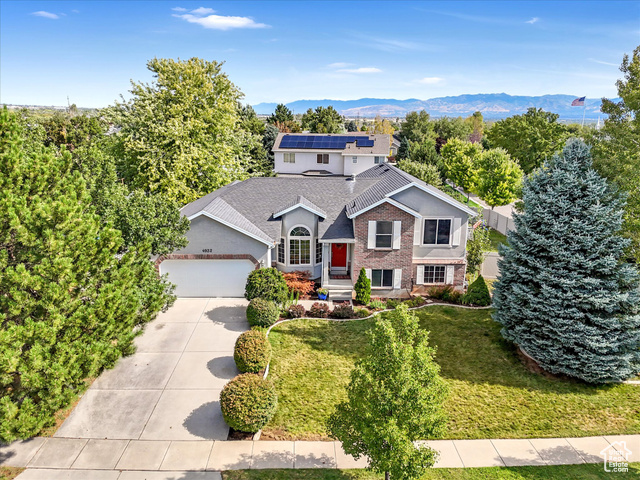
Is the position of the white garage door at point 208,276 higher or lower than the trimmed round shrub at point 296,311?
higher

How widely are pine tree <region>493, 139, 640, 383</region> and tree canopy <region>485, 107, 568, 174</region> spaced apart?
132 feet

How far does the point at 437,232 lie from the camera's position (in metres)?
24.5

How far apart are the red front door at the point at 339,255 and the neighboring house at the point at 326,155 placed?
29.1 metres

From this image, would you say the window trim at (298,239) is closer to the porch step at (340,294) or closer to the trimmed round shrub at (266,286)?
the porch step at (340,294)

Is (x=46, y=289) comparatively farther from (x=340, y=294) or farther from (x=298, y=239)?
(x=340, y=294)

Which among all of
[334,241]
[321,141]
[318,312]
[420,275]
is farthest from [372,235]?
[321,141]

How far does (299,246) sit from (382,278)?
5088mm

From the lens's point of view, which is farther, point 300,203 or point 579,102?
point 579,102

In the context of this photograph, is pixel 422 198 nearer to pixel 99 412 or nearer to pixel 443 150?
pixel 99 412

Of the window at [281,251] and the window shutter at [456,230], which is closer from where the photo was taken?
the window shutter at [456,230]

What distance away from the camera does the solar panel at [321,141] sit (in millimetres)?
54438

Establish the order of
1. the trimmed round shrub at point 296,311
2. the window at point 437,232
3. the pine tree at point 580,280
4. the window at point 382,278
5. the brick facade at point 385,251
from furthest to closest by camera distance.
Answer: the window at point 437,232 → the window at point 382,278 → the brick facade at point 385,251 → the trimmed round shrub at point 296,311 → the pine tree at point 580,280

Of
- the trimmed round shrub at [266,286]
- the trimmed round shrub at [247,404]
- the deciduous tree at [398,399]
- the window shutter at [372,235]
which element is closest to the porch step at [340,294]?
the window shutter at [372,235]

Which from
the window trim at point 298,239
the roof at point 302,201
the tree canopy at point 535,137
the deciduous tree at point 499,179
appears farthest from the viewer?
the tree canopy at point 535,137
